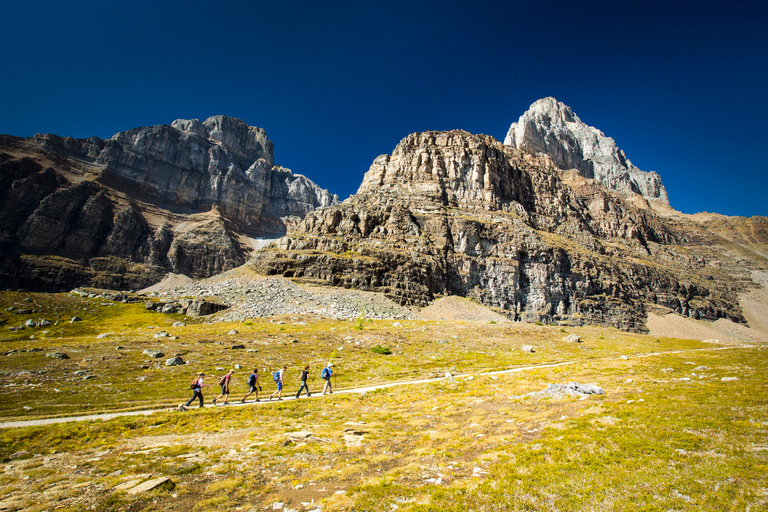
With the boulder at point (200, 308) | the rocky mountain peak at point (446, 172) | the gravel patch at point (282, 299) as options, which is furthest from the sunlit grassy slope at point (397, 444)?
the rocky mountain peak at point (446, 172)

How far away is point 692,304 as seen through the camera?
145 metres

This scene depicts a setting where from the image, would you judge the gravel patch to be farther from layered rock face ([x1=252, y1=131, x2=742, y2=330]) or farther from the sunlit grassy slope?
the sunlit grassy slope

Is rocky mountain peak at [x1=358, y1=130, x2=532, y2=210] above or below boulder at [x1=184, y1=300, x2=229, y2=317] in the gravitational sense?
above

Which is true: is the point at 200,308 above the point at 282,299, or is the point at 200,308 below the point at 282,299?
below

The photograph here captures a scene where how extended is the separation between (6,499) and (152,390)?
15.4m

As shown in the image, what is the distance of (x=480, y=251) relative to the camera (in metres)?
130

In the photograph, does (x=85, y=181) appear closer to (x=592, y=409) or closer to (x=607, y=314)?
(x=592, y=409)

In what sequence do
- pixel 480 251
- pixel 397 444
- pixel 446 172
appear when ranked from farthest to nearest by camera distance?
pixel 446 172 < pixel 480 251 < pixel 397 444

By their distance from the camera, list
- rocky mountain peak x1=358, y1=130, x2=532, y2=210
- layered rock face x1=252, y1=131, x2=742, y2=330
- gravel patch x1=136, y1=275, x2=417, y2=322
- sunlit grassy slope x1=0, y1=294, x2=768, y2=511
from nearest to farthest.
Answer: sunlit grassy slope x1=0, y1=294, x2=768, y2=511, gravel patch x1=136, y1=275, x2=417, y2=322, layered rock face x1=252, y1=131, x2=742, y2=330, rocky mountain peak x1=358, y1=130, x2=532, y2=210

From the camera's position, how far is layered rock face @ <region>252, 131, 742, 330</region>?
107 metres

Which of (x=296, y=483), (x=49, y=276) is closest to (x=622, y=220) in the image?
(x=296, y=483)

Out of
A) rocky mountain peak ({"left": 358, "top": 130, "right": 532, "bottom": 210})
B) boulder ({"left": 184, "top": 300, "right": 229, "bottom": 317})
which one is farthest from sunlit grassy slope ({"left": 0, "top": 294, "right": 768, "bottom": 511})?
rocky mountain peak ({"left": 358, "top": 130, "right": 532, "bottom": 210})

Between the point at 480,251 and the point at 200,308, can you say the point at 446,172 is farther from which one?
the point at 200,308

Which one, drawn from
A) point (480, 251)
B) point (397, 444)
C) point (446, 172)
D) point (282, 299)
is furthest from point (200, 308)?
point (446, 172)
